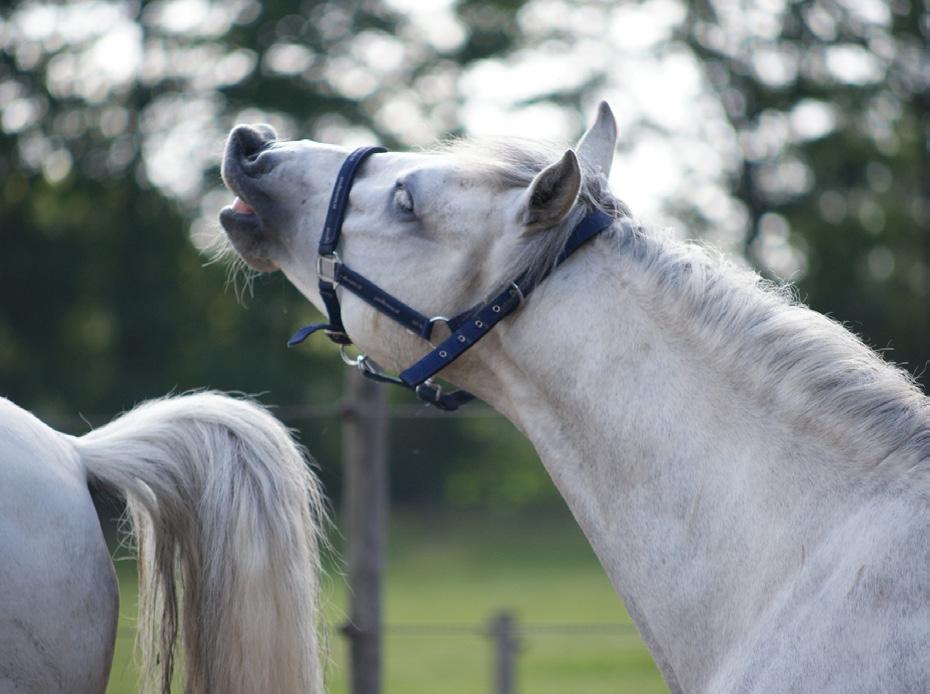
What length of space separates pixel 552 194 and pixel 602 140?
384mm

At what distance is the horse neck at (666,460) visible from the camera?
178 centimetres

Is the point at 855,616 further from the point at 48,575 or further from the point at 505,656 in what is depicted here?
the point at 505,656

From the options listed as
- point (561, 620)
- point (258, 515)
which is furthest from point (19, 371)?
point (258, 515)

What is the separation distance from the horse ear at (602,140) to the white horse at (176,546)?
3.00 feet

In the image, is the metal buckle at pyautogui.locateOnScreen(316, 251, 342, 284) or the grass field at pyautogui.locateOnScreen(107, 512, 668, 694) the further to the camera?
the grass field at pyautogui.locateOnScreen(107, 512, 668, 694)

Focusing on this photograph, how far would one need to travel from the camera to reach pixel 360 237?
6.84ft

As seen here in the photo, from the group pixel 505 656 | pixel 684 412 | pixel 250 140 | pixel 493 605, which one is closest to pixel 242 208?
pixel 250 140

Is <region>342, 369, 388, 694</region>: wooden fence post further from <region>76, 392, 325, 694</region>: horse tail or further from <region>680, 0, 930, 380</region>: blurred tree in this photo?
<region>680, 0, 930, 380</region>: blurred tree

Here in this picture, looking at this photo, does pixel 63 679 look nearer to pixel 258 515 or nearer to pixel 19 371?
pixel 258 515

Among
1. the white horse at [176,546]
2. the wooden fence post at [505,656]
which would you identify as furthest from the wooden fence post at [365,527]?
the white horse at [176,546]

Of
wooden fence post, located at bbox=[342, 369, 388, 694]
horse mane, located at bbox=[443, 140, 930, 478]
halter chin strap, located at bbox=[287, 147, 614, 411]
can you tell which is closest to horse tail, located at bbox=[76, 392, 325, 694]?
halter chin strap, located at bbox=[287, 147, 614, 411]

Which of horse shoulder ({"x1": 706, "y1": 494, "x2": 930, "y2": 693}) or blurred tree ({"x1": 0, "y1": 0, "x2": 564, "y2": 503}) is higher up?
horse shoulder ({"x1": 706, "y1": 494, "x2": 930, "y2": 693})

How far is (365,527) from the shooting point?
13.2 ft

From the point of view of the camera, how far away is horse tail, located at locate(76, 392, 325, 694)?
7.30 ft
